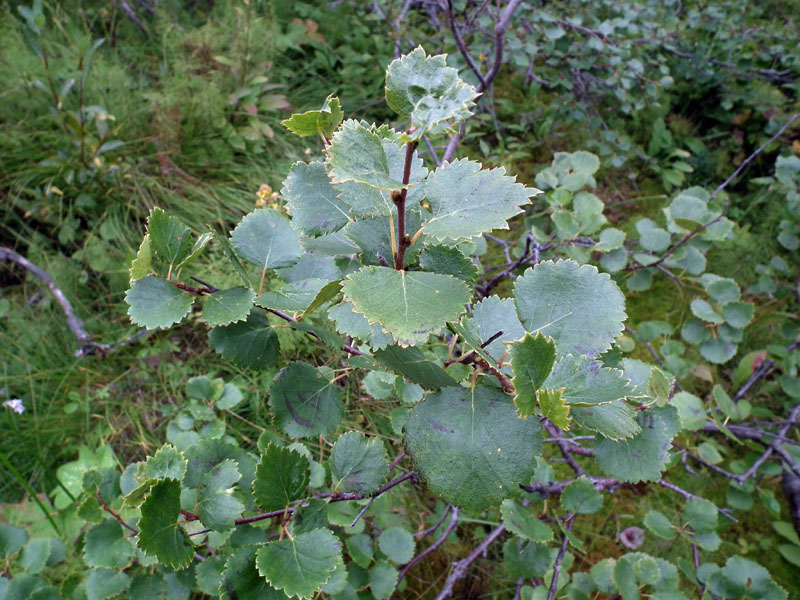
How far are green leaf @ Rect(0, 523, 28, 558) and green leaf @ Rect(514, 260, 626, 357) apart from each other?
4.12 ft

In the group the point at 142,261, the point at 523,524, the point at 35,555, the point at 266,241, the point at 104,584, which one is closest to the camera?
the point at 142,261

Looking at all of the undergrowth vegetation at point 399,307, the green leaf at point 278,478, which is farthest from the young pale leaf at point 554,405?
the green leaf at point 278,478

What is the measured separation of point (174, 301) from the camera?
589 mm

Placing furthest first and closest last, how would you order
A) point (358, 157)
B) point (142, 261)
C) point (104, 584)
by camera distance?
point (104, 584), point (142, 261), point (358, 157)

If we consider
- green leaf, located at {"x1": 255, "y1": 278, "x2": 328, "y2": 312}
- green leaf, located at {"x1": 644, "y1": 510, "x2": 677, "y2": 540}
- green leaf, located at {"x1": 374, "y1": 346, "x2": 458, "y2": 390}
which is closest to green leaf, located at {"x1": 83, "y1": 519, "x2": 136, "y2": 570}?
green leaf, located at {"x1": 255, "y1": 278, "x2": 328, "y2": 312}

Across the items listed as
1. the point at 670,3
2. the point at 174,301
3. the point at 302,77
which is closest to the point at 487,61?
the point at 670,3

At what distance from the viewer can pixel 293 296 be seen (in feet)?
2.00

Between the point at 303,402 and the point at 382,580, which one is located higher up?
the point at 303,402

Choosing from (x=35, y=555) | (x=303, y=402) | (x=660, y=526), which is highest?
(x=303, y=402)

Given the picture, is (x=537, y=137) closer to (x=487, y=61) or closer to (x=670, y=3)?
(x=487, y=61)

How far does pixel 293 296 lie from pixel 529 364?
0.99 feet

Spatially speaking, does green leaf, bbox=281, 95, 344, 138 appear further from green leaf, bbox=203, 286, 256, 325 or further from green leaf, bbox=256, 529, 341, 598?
green leaf, bbox=256, 529, 341, 598

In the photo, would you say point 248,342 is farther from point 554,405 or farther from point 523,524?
point 523,524

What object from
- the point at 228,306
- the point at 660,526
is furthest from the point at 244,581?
the point at 660,526
